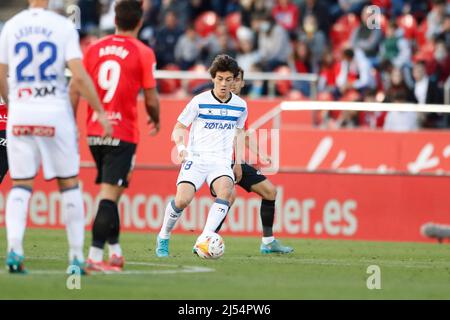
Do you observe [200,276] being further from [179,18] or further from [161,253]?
[179,18]

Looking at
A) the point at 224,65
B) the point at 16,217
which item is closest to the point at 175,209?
the point at 224,65

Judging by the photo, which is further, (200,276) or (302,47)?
(302,47)

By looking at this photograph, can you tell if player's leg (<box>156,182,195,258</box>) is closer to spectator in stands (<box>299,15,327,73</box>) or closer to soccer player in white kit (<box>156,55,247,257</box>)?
soccer player in white kit (<box>156,55,247,257</box>)

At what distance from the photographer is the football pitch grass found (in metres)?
9.50

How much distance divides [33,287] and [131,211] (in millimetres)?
9853

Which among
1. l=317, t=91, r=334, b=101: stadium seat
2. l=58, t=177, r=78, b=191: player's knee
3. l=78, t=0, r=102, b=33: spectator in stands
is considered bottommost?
l=58, t=177, r=78, b=191: player's knee

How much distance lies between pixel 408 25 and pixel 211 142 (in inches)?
466

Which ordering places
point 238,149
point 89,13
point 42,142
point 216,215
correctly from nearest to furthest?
point 42,142, point 216,215, point 238,149, point 89,13

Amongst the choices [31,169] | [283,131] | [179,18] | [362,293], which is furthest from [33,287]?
[179,18]

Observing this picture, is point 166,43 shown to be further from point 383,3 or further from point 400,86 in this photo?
point 400,86

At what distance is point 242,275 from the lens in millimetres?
10969

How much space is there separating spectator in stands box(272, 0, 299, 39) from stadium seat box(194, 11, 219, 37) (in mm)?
1308

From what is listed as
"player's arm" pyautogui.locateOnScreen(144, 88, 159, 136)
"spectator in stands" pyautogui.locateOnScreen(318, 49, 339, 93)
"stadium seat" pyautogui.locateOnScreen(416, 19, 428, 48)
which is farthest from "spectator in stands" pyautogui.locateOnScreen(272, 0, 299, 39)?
"player's arm" pyautogui.locateOnScreen(144, 88, 159, 136)

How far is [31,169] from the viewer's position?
1006 centimetres
